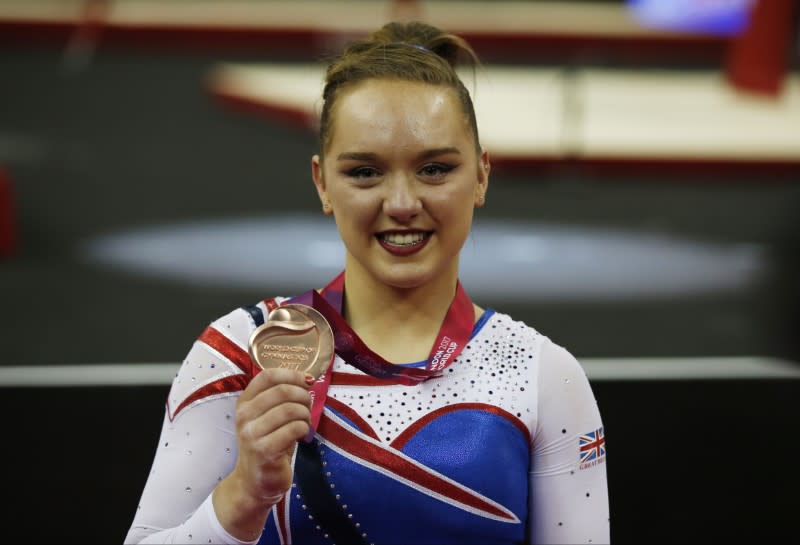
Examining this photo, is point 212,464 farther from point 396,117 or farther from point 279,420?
point 396,117

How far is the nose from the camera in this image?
146 centimetres

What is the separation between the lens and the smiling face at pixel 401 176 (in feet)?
4.84

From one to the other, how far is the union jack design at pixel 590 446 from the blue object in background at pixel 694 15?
9925 millimetres

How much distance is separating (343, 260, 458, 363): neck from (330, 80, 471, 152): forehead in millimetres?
212

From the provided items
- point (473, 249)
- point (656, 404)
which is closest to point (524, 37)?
point (473, 249)

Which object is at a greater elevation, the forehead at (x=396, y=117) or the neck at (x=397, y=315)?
the forehead at (x=396, y=117)

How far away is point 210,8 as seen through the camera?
14.6 m

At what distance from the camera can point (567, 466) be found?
1546mm

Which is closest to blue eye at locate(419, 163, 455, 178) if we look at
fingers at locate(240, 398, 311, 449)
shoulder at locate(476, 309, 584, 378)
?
shoulder at locate(476, 309, 584, 378)

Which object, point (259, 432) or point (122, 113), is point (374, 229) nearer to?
point (259, 432)

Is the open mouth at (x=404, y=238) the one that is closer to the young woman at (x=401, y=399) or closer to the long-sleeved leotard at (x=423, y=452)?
the young woman at (x=401, y=399)

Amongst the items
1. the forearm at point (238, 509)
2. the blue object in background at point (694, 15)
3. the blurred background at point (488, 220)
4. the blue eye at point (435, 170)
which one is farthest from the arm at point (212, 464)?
the blue object in background at point (694, 15)

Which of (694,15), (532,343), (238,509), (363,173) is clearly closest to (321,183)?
(363,173)

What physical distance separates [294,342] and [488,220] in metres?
6.05
